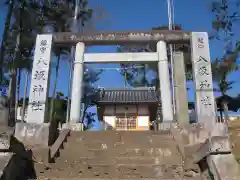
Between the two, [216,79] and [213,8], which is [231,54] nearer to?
[216,79]

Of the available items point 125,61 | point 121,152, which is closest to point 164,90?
point 125,61

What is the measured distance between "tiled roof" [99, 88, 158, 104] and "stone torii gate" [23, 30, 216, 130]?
10805 mm

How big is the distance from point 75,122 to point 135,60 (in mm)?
3722

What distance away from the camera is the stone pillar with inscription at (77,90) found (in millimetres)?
11640

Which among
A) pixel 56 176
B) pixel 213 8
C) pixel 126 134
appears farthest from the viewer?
pixel 213 8

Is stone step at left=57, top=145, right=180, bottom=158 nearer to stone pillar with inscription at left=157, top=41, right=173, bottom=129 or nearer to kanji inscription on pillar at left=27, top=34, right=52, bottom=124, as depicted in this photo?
kanji inscription on pillar at left=27, top=34, right=52, bottom=124

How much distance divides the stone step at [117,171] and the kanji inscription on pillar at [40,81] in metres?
3.25

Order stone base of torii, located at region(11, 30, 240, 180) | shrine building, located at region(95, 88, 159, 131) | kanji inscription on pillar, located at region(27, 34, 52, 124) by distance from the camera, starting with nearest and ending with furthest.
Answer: stone base of torii, located at region(11, 30, 240, 180)
kanji inscription on pillar, located at region(27, 34, 52, 124)
shrine building, located at region(95, 88, 159, 131)

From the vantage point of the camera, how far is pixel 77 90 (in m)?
12.1

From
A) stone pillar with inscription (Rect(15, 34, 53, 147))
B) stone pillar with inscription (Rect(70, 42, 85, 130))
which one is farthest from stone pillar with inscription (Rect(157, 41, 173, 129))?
stone pillar with inscription (Rect(15, 34, 53, 147))

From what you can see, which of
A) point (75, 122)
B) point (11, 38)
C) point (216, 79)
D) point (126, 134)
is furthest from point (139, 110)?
point (126, 134)

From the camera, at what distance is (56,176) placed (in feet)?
20.3

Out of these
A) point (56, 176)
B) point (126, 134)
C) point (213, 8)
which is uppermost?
point (213, 8)

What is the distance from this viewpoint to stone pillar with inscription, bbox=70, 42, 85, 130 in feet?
38.2
